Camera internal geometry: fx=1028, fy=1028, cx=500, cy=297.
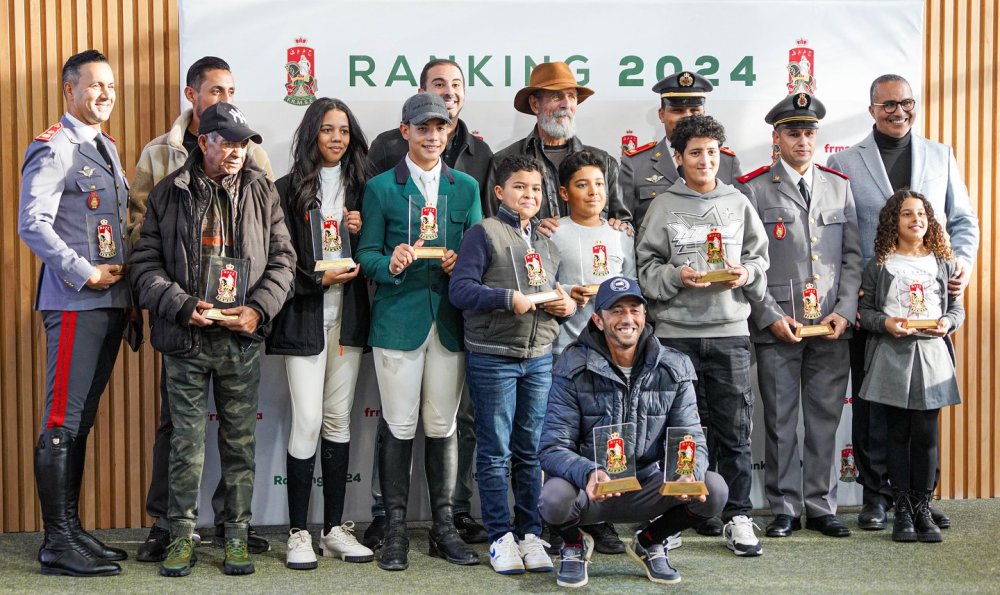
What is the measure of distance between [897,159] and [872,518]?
5.50 ft

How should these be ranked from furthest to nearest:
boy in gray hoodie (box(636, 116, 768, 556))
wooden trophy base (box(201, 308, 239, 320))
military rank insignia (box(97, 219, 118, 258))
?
boy in gray hoodie (box(636, 116, 768, 556)) → military rank insignia (box(97, 219, 118, 258)) → wooden trophy base (box(201, 308, 239, 320))

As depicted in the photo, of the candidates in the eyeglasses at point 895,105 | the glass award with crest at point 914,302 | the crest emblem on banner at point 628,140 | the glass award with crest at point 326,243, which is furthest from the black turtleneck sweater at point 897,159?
the glass award with crest at point 326,243

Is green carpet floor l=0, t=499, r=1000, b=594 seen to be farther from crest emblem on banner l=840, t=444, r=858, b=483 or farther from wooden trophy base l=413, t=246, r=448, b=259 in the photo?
wooden trophy base l=413, t=246, r=448, b=259

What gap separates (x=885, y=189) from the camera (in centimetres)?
475

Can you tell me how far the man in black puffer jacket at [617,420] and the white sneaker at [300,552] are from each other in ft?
3.33

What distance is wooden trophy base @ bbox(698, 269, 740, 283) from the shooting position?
416 cm

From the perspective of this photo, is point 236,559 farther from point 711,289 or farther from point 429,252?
point 711,289

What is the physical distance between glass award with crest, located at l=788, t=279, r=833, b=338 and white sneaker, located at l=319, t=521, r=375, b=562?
6.78ft

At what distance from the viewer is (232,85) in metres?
4.34

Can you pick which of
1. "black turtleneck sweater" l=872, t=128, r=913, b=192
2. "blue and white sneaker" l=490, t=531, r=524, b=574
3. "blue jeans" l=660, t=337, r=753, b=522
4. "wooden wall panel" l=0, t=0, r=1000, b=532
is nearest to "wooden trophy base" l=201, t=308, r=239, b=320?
"wooden wall panel" l=0, t=0, r=1000, b=532

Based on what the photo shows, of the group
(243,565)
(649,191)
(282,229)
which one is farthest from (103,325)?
(649,191)

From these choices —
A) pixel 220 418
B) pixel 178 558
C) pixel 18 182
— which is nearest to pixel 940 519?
pixel 220 418

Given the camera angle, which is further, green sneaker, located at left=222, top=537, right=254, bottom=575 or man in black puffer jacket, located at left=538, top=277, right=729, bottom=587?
green sneaker, located at left=222, top=537, right=254, bottom=575

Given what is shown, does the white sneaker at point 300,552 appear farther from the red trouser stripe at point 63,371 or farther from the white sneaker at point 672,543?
the white sneaker at point 672,543
